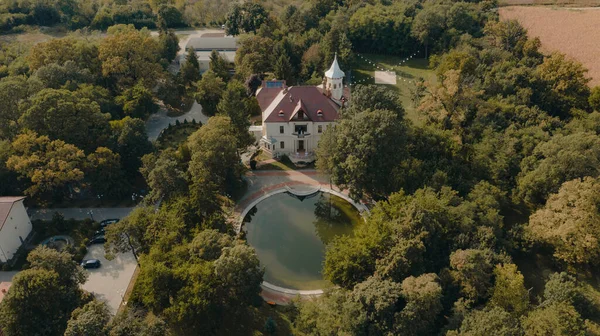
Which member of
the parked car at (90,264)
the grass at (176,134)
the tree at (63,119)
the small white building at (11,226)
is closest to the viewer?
the small white building at (11,226)

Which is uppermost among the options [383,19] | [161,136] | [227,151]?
[383,19]

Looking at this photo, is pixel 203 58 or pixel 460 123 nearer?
pixel 460 123

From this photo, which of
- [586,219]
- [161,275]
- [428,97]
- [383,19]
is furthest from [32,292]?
[383,19]

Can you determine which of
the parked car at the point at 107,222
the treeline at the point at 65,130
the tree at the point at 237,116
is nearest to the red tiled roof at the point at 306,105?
the tree at the point at 237,116

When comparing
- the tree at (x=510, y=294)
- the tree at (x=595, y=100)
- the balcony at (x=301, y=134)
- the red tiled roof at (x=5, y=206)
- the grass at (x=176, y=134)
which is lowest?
the tree at (x=510, y=294)

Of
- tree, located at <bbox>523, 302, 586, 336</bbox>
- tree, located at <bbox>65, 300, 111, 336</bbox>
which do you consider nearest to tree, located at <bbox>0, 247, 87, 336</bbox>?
tree, located at <bbox>65, 300, 111, 336</bbox>

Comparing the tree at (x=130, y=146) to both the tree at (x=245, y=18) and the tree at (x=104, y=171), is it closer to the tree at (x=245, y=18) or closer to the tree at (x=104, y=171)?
the tree at (x=104, y=171)

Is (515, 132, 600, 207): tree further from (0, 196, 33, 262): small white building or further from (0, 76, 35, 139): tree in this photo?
(0, 76, 35, 139): tree

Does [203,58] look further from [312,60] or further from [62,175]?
[62,175]

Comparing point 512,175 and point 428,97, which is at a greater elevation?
point 428,97
